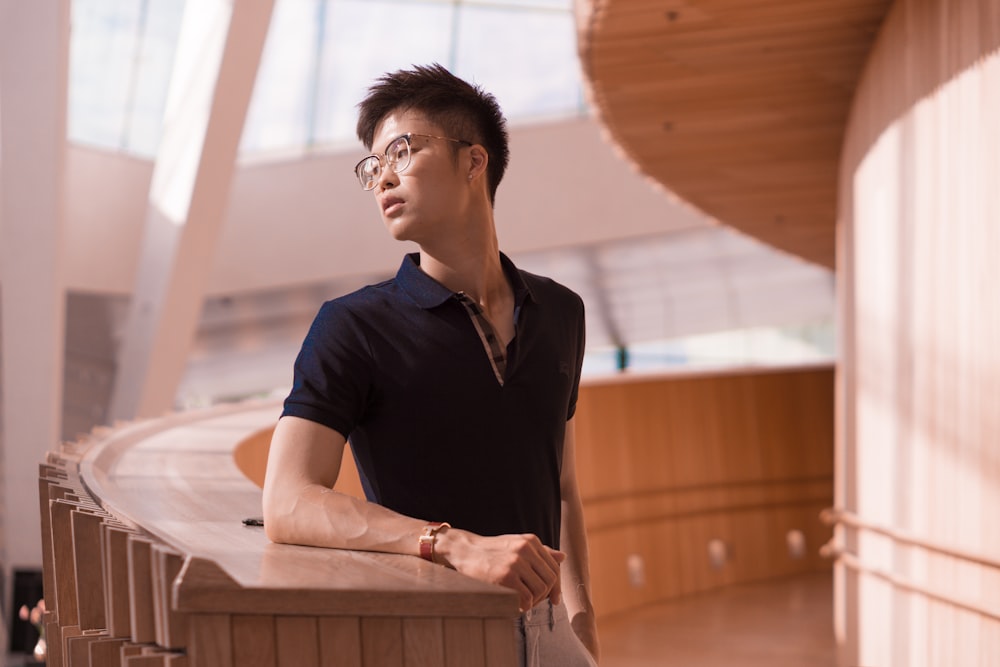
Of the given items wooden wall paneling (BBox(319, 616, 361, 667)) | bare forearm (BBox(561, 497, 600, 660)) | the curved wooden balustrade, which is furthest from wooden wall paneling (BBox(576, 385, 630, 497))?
wooden wall paneling (BBox(319, 616, 361, 667))

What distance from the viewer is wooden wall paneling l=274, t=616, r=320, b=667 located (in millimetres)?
1454

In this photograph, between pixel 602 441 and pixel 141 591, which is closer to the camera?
pixel 141 591

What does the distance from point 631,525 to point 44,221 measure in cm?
518

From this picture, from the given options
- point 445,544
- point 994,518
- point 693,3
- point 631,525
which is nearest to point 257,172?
point 631,525

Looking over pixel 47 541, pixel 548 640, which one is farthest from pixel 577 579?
pixel 47 541

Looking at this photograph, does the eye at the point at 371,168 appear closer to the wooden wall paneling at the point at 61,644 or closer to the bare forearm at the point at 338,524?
the bare forearm at the point at 338,524

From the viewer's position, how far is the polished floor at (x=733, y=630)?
21.5ft

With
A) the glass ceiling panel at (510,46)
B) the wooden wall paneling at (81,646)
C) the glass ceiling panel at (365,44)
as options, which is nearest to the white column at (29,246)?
the glass ceiling panel at (365,44)

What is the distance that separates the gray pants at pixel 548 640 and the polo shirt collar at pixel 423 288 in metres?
0.53

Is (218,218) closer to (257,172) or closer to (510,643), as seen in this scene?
(257,172)

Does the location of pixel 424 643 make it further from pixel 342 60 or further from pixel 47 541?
pixel 342 60

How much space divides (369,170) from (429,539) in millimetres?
668

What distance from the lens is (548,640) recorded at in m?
1.94

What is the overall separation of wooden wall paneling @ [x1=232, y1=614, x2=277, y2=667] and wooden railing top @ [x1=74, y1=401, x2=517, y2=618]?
18 mm
